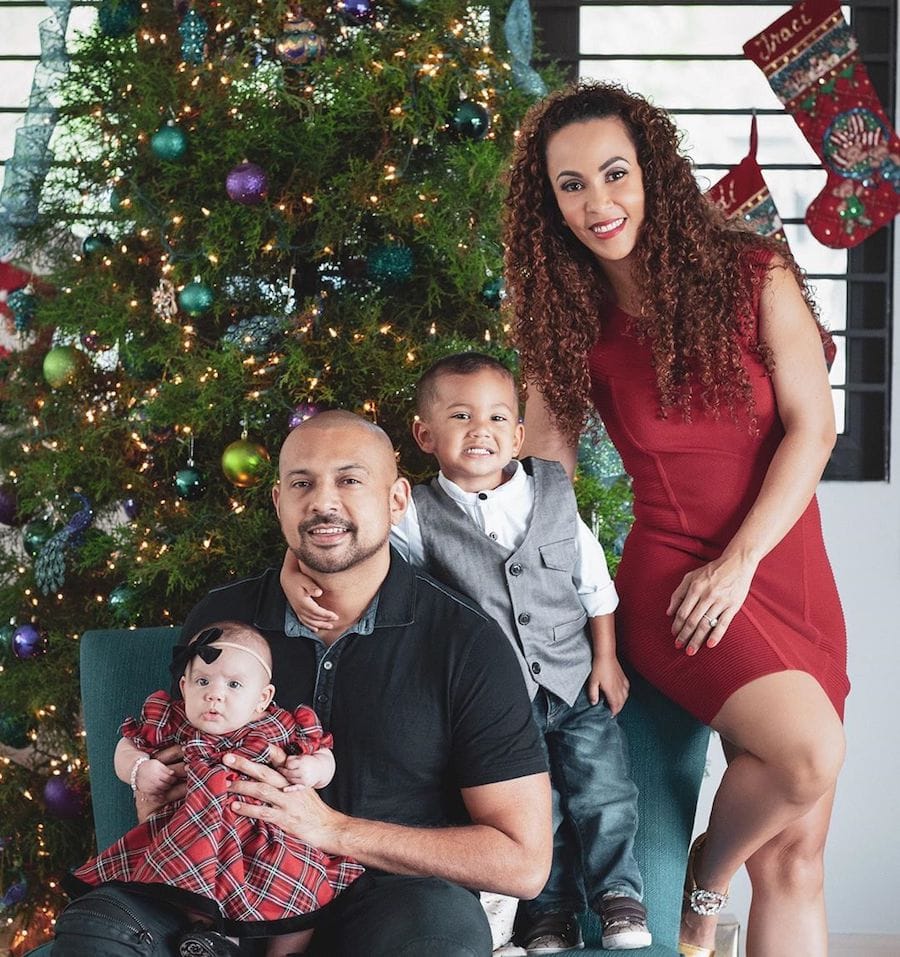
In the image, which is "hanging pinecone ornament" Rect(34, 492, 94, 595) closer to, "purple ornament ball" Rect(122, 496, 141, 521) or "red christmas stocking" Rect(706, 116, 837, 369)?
"purple ornament ball" Rect(122, 496, 141, 521)

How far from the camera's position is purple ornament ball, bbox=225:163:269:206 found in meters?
2.36

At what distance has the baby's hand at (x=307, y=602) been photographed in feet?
6.25

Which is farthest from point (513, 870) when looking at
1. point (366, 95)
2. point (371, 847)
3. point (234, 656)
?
point (366, 95)

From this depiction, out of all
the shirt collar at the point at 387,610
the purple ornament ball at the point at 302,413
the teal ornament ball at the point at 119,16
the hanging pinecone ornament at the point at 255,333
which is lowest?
the shirt collar at the point at 387,610

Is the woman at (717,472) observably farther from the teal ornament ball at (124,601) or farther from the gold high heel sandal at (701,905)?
the teal ornament ball at (124,601)

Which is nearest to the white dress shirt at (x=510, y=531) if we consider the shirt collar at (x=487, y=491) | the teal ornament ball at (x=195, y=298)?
the shirt collar at (x=487, y=491)

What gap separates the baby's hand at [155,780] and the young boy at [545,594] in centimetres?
58

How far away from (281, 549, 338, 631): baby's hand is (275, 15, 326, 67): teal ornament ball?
1.05 m

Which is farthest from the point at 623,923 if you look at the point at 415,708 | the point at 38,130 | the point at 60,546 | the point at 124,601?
the point at 38,130

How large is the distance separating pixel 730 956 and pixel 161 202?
1.82 m

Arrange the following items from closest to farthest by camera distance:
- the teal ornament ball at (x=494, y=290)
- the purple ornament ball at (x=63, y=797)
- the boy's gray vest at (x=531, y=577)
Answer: the boy's gray vest at (x=531, y=577), the teal ornament ball at (x=494, y=290), the purple ornament ball at (x=63, y=797)

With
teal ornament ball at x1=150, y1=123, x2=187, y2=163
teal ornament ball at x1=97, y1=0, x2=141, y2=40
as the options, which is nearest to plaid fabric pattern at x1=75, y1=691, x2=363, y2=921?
teal ornament ball at x1=150, y1=123, x2=187, y2=163

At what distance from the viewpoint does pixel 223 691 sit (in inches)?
68.7

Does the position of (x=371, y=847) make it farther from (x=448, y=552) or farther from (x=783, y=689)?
(x=783, y=689)
